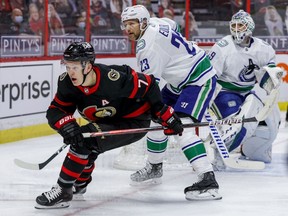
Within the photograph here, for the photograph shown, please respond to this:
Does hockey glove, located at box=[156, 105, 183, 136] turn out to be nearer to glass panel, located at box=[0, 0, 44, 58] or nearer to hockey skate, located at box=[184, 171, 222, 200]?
hockey skate, located at box=[184, 171, 222, 200]

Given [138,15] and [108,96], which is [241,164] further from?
[108,96]

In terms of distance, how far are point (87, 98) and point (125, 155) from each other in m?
1.47

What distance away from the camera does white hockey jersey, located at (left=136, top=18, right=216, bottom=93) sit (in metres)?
4.48

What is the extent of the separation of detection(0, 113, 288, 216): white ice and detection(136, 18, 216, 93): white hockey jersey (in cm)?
58

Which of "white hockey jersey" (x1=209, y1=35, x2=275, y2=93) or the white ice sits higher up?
"white hockey jersey" (x1=209, y1=35, x2=275, y2=93)

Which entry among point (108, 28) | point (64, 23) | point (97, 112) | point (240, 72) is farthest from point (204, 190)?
point (108, 28)

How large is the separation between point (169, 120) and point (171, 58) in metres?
0.57

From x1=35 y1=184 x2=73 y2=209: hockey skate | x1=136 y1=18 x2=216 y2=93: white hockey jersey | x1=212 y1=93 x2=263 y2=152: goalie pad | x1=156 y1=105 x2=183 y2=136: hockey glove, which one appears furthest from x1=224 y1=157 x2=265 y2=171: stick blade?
x1=35 y1=184 x2=73 y2=209: hockey skate

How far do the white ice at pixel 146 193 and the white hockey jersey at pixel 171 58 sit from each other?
22.8 inches

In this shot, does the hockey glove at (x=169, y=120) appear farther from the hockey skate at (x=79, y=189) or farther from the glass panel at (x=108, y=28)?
the glass panel at (x=108, y=28)

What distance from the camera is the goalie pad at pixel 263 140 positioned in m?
5.71

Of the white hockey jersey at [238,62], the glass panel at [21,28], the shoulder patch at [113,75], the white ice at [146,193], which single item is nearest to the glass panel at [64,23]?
the glass panel at [21,28]

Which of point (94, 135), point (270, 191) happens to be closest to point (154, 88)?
point (94, 135)

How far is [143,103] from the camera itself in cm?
421
